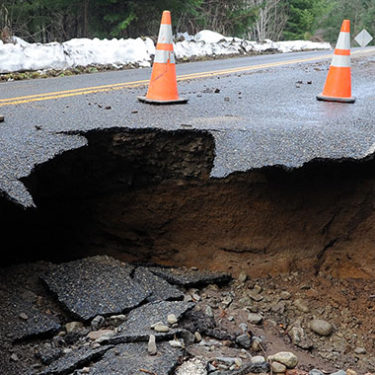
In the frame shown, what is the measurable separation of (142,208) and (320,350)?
1717 millimetres

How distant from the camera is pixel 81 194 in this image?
3.83 meters

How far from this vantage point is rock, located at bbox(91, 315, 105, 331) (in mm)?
2959

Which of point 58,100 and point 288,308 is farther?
point 58,100

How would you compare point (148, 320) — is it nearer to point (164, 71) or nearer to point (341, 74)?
point (164, 71)

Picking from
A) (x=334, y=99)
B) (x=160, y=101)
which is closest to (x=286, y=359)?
(x=160, y=101)

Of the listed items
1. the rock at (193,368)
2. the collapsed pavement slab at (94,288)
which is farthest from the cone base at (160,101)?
the rock at (193,368)

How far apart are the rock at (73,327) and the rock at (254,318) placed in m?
1.05

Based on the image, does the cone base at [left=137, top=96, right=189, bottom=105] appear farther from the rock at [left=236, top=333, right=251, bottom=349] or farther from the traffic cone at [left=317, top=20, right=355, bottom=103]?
the rock at [left=236, top=333, right=251, bottom=349]

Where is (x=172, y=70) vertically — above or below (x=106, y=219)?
above

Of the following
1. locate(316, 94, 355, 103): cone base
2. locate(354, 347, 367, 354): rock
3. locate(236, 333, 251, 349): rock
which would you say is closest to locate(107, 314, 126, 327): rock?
locate(236, 333, 251, 349): rock

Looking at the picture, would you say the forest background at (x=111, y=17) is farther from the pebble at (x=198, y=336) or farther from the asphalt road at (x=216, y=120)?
the pebble at (x=198, y=336)

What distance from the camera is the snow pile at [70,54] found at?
28.9ft

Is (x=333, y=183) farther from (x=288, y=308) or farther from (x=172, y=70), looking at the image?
(x=172, y=70)

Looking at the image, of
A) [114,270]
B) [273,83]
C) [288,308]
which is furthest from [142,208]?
[273,83]
